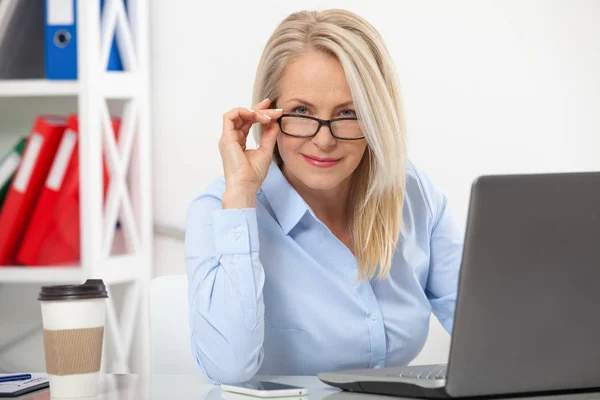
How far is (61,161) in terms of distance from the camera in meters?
2.26

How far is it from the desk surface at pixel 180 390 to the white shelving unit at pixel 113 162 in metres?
0.97

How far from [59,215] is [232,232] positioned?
1.06 m

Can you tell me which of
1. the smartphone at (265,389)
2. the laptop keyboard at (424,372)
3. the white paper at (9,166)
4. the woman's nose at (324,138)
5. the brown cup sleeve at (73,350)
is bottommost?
the smartphone at (265,389)

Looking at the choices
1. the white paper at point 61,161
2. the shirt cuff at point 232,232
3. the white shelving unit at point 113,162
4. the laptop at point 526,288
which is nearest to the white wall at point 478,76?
the white shelving unit at point 113,162

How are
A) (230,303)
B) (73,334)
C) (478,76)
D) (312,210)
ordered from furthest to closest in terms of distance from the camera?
(478,76), (312,210), (230,303), (73,334)

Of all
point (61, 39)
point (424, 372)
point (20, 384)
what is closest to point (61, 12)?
point (61, 39)

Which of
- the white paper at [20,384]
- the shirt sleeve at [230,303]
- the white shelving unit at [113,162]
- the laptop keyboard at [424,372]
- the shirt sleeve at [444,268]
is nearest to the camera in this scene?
the laptop keyboard at [424,372]

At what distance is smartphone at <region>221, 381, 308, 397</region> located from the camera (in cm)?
111

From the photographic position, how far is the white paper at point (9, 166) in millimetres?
2285

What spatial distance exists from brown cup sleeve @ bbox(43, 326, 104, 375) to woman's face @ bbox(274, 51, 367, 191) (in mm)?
533

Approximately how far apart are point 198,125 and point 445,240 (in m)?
1.01

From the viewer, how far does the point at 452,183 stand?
2371mm

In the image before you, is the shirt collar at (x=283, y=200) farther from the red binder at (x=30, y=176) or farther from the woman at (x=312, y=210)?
the red binder at (x=30, y=176)

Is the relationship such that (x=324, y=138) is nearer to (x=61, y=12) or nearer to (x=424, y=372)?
(x=424, y=372)
